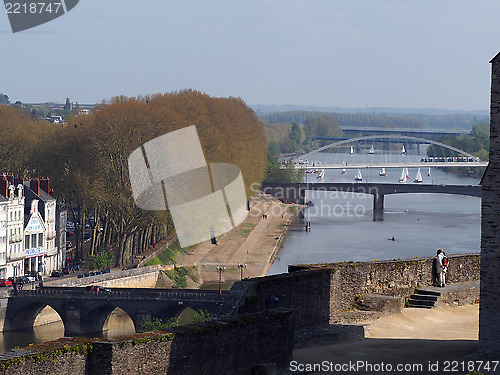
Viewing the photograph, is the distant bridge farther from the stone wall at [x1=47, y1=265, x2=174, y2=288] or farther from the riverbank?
the stone wall at [x1=47, y1=265, x2=174, y2=288]

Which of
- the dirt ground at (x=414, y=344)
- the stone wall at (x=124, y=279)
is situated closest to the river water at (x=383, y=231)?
the stone wall at (x=124, y=279)

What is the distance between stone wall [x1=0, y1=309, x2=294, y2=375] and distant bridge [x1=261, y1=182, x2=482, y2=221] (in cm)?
11042

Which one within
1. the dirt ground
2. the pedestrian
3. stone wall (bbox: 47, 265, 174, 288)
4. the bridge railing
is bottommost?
stone wall (bbox: 47, 265, 174, 288)

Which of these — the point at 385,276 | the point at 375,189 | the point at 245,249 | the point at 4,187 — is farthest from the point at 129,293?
the point at 375,189

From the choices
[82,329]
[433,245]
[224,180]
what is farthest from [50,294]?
[433,245]

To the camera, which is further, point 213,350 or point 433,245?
point 433,245

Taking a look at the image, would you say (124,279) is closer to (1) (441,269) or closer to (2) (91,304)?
(2) (91,304)

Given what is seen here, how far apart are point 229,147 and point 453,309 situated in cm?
8766

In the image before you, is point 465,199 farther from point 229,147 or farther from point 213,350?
point 213,350

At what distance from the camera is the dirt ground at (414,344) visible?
2034 centimetres

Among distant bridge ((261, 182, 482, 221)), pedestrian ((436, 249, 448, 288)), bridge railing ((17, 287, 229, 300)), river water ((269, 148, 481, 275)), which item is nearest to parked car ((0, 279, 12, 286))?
bridge railing ((17, 287, 229, 300))

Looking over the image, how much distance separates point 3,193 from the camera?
3364 inches

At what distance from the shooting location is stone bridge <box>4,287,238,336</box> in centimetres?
7294

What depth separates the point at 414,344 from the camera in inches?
865
